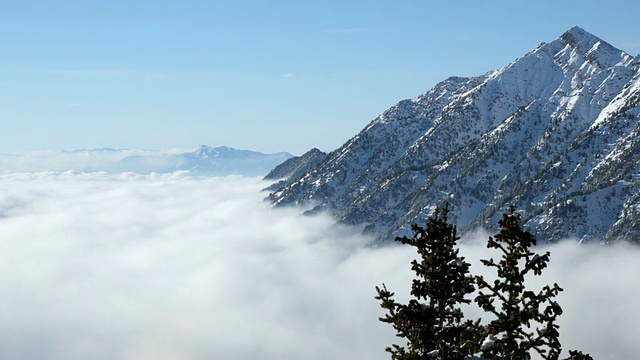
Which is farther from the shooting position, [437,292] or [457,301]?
[437,292]

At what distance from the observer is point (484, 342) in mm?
21516

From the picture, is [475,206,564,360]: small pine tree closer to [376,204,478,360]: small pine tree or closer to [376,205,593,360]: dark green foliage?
[376,205,593,360]: dark green foliage

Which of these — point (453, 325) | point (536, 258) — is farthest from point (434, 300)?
point (536, 258)

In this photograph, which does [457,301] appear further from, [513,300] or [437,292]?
[513,300]

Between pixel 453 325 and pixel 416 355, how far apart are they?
6.31 feet

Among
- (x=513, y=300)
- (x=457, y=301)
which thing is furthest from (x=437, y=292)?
(x=513, y=300)

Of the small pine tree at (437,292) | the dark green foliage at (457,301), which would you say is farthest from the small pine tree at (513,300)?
the small pine tree at (437,292)

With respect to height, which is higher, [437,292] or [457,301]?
[437,292]

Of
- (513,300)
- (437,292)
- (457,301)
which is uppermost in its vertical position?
(437,292)

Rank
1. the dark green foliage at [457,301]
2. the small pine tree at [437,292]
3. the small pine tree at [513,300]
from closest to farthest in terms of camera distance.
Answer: the small pine tree at [513,300] → the dark green foliage at [457,301] → the small pine tree at [437,292]

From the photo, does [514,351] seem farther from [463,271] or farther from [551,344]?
[463,271]

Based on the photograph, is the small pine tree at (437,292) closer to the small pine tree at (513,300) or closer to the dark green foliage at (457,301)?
the dark green foliage at (457,301)

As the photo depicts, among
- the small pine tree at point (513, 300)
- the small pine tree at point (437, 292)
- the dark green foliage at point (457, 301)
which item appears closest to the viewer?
the small pine tree at point (513, 300)

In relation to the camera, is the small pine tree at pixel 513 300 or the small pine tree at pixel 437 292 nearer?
the small pine tree at pixel 513 300
